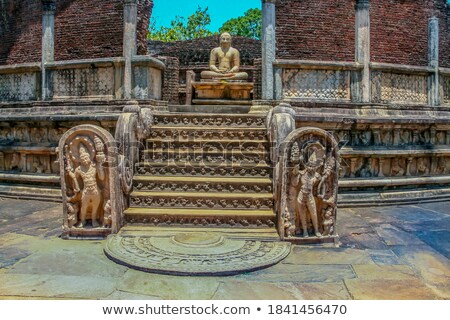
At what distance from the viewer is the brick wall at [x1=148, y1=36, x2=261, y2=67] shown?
51.9ft

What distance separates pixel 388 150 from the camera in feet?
23.1

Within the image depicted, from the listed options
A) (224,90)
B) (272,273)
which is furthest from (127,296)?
(224,90)

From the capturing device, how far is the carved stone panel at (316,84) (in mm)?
7582

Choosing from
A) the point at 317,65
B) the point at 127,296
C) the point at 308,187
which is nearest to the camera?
the point at 127,296

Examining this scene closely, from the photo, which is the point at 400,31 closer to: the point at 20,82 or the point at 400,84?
the point at 400,84

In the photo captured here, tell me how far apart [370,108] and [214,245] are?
4.77 metres

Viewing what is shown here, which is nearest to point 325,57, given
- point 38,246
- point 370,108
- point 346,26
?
point 346,26

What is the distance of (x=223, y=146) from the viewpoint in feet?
19.7

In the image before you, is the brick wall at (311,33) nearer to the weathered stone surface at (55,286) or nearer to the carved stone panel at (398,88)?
the carved stone panel at (398,88)

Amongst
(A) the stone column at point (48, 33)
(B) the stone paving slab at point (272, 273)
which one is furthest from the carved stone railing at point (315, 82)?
(A) the stone column at point (48, 33)

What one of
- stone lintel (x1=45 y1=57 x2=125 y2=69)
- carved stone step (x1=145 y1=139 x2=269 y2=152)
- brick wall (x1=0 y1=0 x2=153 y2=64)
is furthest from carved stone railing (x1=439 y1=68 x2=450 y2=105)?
brick wall (x1=0 y1=0 x2=153 y2=64)

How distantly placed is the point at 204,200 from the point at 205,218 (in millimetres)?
305

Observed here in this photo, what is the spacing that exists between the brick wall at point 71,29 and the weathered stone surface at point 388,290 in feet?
35.0

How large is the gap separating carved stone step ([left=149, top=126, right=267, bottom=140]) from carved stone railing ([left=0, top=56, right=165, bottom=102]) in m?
1.53
